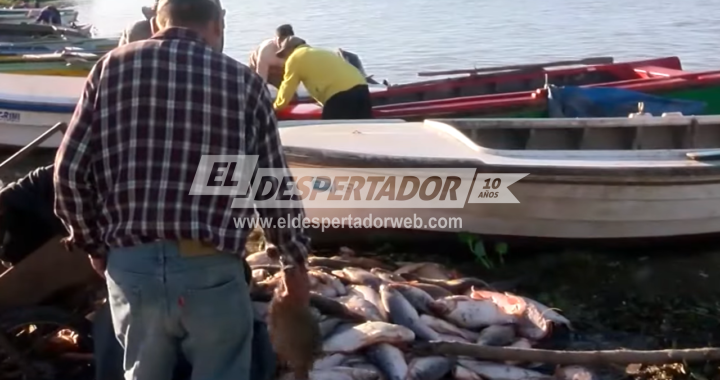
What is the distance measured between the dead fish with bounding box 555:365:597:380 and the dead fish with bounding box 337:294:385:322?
104 cm

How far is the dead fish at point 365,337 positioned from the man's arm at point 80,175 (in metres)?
2.24

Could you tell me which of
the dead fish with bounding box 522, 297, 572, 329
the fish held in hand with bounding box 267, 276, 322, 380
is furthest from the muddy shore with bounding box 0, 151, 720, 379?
the fish held in hand with bounding box 267, 276, 322, 380

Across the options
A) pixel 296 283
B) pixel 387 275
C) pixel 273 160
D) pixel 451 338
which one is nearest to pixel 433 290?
pixel 387 275

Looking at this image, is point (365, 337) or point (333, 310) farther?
point (333, 310)

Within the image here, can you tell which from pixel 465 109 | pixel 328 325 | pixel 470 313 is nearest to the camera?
pixel 328 325

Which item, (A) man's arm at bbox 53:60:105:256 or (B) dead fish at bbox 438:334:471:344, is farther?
(B) dead fish at bbox 438:334:471:344

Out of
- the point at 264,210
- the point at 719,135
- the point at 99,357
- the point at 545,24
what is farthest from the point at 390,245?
the point at 545,24

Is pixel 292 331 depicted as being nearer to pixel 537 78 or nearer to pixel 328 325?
pixel 328 325

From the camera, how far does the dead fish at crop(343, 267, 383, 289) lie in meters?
6.07

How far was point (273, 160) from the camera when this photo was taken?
3.11 metres

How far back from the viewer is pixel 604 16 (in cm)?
3925

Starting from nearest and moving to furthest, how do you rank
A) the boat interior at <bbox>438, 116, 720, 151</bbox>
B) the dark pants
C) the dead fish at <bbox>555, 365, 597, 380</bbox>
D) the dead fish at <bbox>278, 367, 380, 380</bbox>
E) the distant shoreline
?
the dead fish at <bbox>278, 367, 380, 380</bbox> < the dead fish at <bbox>555, 365, 597, 380</bbox> < the boat interior at <bbox>438, 116, 720, 151</bbox> < the dark pants < the distant shoreline

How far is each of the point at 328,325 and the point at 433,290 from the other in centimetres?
103

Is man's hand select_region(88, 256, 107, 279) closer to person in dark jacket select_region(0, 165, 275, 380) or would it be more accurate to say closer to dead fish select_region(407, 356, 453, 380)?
person in dark jacket select_region(0, 165, 275, 380)
